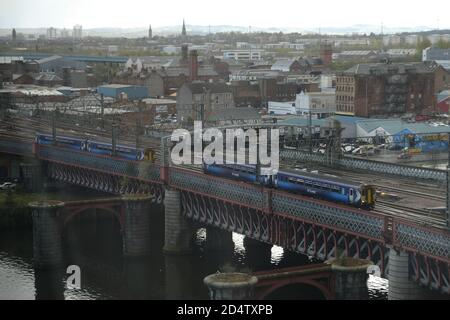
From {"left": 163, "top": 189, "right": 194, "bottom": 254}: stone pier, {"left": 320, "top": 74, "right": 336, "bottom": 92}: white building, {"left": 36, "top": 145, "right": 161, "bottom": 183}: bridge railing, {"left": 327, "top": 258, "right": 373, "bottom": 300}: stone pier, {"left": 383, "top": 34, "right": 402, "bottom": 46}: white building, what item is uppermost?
{"left": 383, "top": 34, "right": 402, "bottom": 46}: white building

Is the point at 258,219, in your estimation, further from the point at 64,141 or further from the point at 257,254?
the point at 64,141

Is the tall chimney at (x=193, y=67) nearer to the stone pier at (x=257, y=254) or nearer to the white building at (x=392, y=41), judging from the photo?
the stone pier at (x=257, y=254)

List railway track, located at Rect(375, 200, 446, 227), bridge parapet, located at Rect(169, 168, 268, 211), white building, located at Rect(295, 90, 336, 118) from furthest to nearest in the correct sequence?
white building, located at Rect(295, 90, 336, 118) → bridge parapet, located at Rect(169, 168, 268, 211) → railway track, located at Rect(375, 200, 446, 227)

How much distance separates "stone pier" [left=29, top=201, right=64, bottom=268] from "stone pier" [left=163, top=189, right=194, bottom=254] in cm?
249

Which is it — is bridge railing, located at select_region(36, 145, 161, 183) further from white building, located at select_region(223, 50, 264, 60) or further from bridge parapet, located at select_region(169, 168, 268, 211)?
white building, located at select_region(223, 50, 264, 60)

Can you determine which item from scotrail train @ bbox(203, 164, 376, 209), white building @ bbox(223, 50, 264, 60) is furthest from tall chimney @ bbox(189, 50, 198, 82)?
white building @ bbox(223, 50, 264, 60)

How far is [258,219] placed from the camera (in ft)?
62.1

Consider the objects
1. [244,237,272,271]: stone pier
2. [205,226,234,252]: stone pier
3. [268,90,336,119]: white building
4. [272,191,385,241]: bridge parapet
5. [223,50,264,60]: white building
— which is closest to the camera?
[272,191,385,241]: bridge parapet

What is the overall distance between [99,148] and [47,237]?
5555 millimetres

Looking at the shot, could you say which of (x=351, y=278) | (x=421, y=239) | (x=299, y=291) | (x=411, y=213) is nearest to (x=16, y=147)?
(x=299, y=291)

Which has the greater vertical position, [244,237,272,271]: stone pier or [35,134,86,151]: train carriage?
[35,134,86,151]: train carriage

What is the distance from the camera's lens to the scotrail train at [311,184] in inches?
662

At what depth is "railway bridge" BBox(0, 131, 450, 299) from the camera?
1483cm

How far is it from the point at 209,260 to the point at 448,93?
25.1 m
